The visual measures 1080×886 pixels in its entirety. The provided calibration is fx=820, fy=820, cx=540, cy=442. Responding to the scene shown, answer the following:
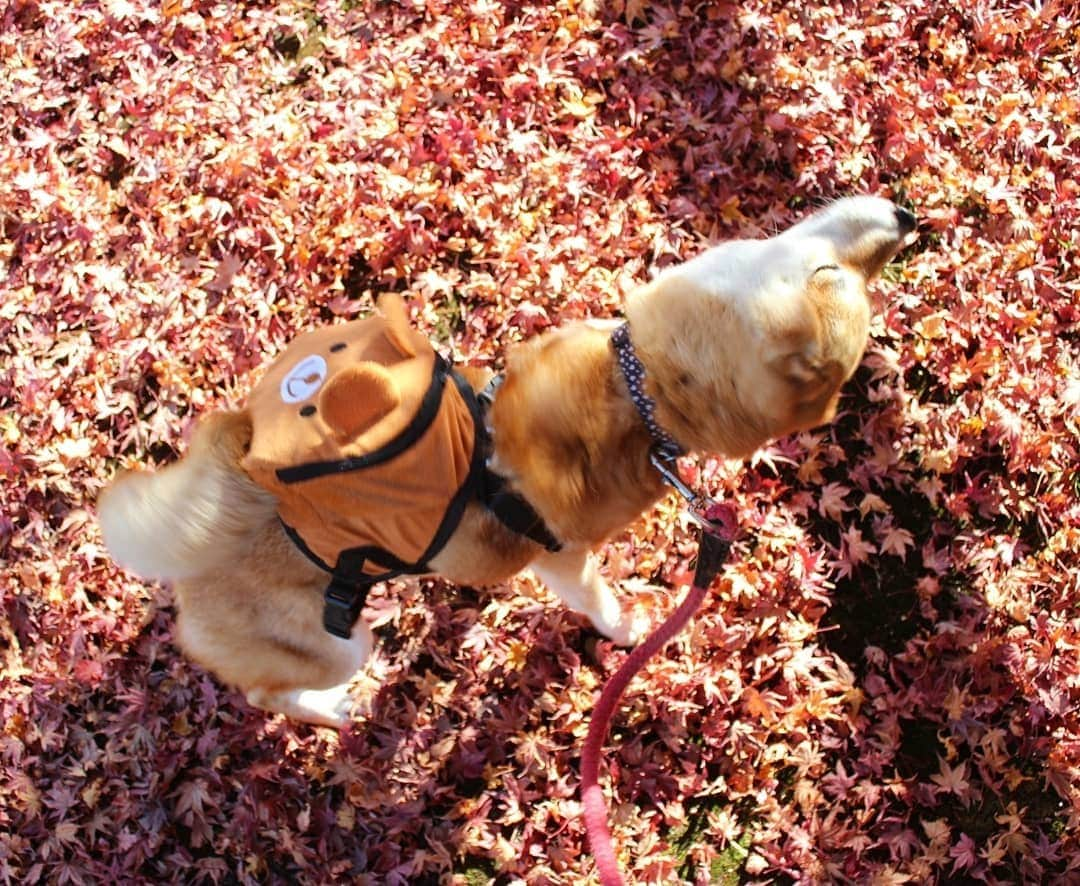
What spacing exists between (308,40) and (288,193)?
1.16 metres

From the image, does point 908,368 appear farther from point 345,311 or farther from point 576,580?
point 345,311

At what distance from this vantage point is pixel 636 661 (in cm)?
295

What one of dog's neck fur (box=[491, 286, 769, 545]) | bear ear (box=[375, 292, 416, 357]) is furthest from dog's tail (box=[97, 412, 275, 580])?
dog's neck fur (box=[491, 286, 769, 545])

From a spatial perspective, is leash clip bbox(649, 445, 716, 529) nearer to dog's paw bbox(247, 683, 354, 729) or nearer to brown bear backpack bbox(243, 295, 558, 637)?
brown bear backpack bbox(243, 295, 558, 637)

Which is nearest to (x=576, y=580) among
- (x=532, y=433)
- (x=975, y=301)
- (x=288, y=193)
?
(x=532, y=433)

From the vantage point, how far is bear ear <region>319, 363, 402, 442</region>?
2406 mm

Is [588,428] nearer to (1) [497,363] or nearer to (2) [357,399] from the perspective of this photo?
(2) [357,399]

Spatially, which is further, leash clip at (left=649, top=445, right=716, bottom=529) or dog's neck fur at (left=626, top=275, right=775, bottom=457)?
leash clip at (left=649, top=445, right=716, bottom=529)

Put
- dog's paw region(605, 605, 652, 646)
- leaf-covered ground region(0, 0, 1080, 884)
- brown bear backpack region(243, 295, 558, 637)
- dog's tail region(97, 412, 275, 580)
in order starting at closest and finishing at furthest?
brown bear backpack region(243, 295, 558, 637)
dog's tail region(97, 412, 275, 580)
leaf-covered ground region(0, 0, 1080, 884)
dog's paw region(605, 605, 652, 646)

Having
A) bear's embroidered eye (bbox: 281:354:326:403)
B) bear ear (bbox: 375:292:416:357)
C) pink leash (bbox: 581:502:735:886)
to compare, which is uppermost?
bear ear (bbox: 375:292:416:357)

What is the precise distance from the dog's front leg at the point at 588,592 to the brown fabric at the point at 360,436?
0.63m

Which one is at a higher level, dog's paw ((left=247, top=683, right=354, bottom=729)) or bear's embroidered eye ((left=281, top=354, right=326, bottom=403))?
bear's embroidered eye ((left=281, top=354, right=326, bottom=403))

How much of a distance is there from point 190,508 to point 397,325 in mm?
886

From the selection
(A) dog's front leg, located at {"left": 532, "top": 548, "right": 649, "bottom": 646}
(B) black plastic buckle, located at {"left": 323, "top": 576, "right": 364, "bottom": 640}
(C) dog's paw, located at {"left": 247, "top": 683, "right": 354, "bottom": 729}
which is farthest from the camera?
(C) dog's paw, located at {"left": 247, "top": 683, "right": 354, "bottom": 729}
